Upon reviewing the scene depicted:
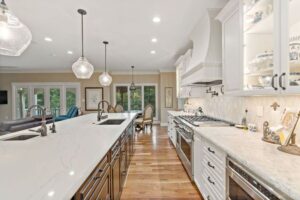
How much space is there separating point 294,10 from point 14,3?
12.2ft

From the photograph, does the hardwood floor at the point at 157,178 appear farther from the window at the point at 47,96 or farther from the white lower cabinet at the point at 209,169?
the window at the point at 47,96

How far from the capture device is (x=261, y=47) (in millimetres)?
1714

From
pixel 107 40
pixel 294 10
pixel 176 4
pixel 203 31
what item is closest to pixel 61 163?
pixel 294 10

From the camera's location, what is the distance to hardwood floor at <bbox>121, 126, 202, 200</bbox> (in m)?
2.50

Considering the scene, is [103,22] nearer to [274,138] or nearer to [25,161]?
[25,161]

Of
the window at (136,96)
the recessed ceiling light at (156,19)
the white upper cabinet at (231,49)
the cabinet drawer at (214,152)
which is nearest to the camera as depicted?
the cabinet drawer at (214,152)

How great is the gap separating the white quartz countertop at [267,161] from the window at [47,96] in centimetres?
872

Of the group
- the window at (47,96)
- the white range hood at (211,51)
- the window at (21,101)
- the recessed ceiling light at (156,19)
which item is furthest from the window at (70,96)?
the white range hood at (211,51)

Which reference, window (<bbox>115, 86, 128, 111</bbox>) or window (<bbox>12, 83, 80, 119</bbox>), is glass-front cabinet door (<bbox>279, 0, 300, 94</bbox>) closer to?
window (<bbox>115, 86, 128, 111</bbox>)

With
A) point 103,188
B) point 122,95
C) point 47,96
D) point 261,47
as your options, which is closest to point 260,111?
point 261,47

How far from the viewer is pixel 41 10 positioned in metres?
3.05

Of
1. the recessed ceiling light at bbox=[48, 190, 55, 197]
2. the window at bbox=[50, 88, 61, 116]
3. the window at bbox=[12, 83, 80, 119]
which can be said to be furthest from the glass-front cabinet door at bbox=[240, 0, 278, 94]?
the window at bbox=[50, 88, 61, 116]

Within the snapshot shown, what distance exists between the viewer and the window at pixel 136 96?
9352 millimetres

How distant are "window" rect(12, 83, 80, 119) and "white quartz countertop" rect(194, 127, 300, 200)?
8.72 m
